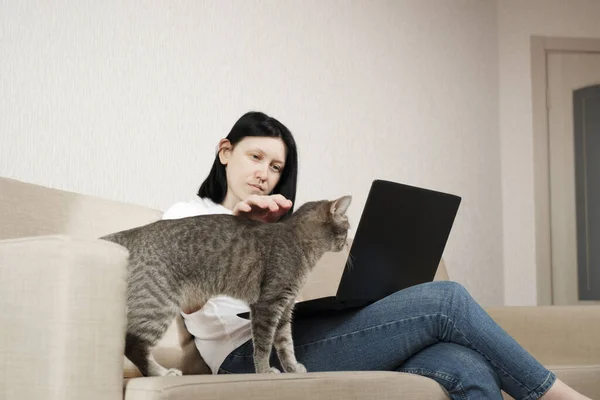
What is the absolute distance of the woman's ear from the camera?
2.18 meters

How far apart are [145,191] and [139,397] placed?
148 cm

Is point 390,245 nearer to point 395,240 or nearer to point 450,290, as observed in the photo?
point 395,240

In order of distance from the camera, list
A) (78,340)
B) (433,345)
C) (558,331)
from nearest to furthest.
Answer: (78,340), (433,345), (558,331)

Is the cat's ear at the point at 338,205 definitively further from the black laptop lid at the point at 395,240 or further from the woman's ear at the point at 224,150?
the woman's ear at the point at 224,150

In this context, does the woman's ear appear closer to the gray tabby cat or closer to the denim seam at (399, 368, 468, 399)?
the gray tabby cat

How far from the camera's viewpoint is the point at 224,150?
2184mm

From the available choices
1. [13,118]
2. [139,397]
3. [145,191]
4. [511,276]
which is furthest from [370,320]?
[511,276]

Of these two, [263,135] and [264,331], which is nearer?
[264,331]

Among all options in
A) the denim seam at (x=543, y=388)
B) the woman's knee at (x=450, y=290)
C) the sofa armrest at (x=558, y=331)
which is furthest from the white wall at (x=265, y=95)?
the denim seam at (x=543, y=388)

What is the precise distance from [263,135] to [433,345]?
0.80m

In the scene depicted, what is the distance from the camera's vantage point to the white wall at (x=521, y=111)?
4.00 metres

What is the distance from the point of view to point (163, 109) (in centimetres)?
272

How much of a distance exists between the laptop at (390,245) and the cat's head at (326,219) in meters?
0.14

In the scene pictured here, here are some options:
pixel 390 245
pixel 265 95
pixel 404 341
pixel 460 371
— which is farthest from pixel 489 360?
pixel 265 95
